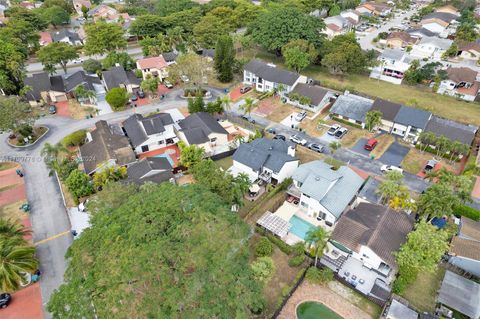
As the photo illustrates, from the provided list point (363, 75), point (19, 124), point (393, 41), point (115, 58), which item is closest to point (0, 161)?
point (19, 124)

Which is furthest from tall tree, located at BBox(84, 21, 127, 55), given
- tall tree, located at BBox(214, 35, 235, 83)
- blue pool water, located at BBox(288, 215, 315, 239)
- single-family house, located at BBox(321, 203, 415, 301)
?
single-family house, located at BBox(321, 203, 415, 301)

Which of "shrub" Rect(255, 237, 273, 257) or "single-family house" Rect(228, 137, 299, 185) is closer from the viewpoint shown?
"shrub" Rect(255, 237, 273, 257)

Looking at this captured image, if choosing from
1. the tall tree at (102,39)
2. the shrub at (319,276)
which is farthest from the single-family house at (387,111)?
the tall tree at (102,39)

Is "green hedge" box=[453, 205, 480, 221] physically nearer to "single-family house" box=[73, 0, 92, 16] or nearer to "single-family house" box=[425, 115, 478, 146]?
"single-family house" box=[425, 115, 478, 146]

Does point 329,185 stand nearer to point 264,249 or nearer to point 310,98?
point 264,249

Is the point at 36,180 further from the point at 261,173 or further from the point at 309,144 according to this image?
the point at 309,144

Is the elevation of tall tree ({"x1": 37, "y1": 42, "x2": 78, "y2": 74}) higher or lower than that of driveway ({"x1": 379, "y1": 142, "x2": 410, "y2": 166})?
higher

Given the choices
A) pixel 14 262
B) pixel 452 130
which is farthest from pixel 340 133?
pixel 14 262
